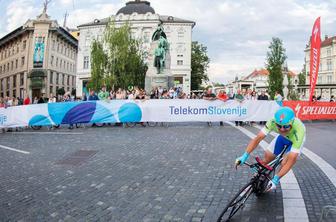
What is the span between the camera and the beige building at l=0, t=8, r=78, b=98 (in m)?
66.2

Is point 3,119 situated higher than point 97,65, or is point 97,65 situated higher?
point 97,65

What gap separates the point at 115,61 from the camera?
148 feet

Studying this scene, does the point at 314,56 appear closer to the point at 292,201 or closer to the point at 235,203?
the point at 292,201

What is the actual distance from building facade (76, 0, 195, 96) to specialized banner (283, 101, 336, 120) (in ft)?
160

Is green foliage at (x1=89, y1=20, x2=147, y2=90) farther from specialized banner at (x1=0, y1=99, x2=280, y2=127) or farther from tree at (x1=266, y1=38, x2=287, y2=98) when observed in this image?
specialized banner at (x1=0, y1=99, x2=280, y2=127)

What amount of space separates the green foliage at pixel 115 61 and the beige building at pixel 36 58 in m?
25.6

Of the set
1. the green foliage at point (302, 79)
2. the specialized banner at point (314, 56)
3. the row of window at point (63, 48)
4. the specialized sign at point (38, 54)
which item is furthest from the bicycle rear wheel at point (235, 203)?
the green foliage at point (302, 79)

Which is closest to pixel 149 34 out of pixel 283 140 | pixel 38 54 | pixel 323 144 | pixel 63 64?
pixel 63 64

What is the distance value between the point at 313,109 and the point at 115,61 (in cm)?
3092

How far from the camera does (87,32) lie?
76.6m

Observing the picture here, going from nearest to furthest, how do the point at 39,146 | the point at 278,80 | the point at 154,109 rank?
the point at 39,146, the point at 154,109, the point at 278,80

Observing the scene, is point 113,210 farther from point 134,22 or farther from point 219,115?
point 134,22

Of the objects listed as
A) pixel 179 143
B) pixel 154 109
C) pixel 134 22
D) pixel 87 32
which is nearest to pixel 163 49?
pixel 154 109

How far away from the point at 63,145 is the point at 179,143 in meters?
3.74
